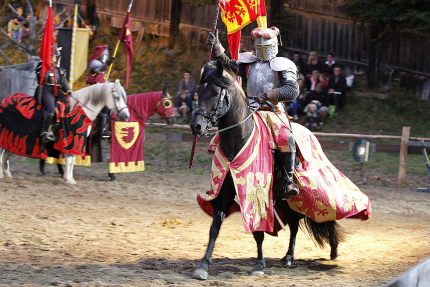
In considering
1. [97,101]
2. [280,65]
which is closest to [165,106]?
[97,101]

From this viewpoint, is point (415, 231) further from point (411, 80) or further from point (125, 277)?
point (411, 80)

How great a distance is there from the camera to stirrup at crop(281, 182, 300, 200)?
4.77 m

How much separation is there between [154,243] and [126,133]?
4736mm

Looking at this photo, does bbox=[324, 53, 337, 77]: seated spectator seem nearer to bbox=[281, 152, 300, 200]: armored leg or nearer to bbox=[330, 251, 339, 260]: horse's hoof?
bbox=[330, 251, 339, 260]: horse's hoof

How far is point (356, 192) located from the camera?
531 centimetres

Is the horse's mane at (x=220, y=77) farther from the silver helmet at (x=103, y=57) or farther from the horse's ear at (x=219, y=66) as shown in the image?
the silver helmet at (x=103, y=57)

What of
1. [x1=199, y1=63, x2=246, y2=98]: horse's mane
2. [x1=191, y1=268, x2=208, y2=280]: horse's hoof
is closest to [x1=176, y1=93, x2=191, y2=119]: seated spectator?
[x1=199, y1=63, x2=246, y2=98]: horse's mane

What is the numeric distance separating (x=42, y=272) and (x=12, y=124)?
5.49m

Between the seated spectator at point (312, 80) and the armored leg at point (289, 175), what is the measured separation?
8.28 m

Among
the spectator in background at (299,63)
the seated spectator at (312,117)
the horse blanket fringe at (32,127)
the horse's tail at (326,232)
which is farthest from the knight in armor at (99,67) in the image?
the horse's tail at (326,232)

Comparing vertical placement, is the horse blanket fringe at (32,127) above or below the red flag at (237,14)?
below

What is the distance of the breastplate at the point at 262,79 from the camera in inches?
192

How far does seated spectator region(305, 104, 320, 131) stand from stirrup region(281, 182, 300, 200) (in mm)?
8022

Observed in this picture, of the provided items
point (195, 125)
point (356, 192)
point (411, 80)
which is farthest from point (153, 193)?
point (411, 80)
